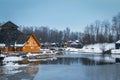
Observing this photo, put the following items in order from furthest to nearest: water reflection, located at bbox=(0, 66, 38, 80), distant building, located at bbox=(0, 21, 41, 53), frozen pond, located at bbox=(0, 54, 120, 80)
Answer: distant building, located at bbox=(0, 21, 41, 53) → frozen pond, located at bbox=(0, 54, 120, 80) → water reflection, located at bbox=(0, 66, 38, 80)

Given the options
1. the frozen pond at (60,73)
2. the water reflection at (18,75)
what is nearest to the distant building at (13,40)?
the frozen pond at (60,73)

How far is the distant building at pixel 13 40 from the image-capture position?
68.2m

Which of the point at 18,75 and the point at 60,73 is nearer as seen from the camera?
the point at 18,75

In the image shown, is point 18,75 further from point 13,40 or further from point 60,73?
point 13,40

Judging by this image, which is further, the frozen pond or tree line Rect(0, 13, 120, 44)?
tree line Rect(0, 13, 120, 44)

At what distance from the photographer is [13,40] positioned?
6938cm

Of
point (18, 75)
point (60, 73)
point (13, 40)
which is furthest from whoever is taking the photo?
point (13, 40)

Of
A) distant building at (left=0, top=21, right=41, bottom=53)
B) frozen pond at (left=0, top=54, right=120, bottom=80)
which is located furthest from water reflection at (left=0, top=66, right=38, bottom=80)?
distant building at (left=0, top=21, right=41, bottom=53)

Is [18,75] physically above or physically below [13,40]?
below

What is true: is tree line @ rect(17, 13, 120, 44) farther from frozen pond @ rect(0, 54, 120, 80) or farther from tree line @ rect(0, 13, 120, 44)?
frozen pond @ rect(0, 54, 120, 80)

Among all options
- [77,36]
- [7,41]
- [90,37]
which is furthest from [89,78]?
[77,36]

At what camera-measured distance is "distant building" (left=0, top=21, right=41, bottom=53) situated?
224 feet

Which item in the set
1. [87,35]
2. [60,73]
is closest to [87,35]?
[87,35]

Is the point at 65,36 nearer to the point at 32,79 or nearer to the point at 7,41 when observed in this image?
the point at 7,41
